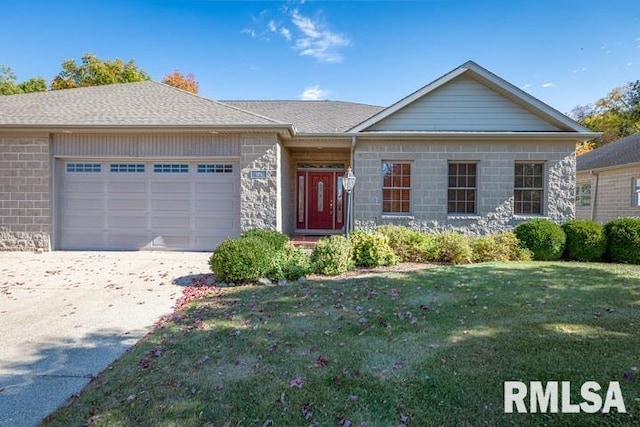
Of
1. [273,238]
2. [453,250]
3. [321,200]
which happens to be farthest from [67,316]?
[321,200]

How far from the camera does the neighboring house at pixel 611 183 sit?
14469 mm

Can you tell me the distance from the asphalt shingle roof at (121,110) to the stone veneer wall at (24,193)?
77cm

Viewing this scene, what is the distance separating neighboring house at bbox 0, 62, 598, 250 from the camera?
988 cm

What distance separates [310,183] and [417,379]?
10.5 metres

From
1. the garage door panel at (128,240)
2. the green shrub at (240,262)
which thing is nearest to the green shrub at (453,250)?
the green shrub at (240,262)

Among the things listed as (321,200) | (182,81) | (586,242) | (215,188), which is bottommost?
(586,242)

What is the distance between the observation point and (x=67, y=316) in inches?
192

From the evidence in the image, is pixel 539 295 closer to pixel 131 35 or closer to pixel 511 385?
pixel 511 385

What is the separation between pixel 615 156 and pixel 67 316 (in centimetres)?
2164

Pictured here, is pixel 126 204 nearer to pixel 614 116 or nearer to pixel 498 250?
pixel 498 250

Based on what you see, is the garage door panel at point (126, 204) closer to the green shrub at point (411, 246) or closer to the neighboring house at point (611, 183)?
the green shrub at point (411, 246)

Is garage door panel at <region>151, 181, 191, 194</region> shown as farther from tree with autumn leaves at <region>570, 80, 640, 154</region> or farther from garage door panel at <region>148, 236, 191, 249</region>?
tree with autumn leaves at <region>570, 80, 640, 154</region>

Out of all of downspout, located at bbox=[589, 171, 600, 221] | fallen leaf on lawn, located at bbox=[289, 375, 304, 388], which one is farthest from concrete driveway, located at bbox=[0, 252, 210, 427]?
downspout, located at bbox=[589, 171, 600, 221]

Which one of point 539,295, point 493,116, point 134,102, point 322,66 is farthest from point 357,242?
point 322,66
